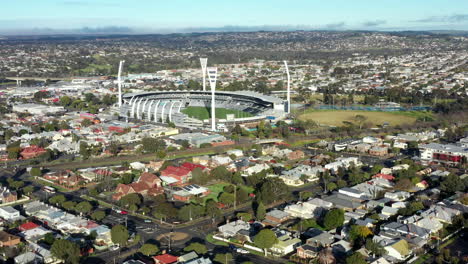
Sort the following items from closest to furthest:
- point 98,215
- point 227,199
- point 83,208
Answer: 1. point 98,215
2. point 83,208
3. point 227,199

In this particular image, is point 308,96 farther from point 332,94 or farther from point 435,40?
point 435,40

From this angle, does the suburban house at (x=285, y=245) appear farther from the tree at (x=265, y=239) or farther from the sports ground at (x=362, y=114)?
the sports ground at (x=362, y=114)

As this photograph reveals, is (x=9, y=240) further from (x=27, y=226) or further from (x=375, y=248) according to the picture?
(x=375, y=248)

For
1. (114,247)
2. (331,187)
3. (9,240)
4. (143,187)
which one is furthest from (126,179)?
(331,187)

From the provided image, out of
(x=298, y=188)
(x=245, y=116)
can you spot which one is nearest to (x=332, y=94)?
(x=245, y=116)

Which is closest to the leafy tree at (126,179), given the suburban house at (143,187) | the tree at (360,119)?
the suburban house at (143,187)

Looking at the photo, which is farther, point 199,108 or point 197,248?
point 199,108

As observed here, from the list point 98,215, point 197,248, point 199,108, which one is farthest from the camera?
point 199,108
